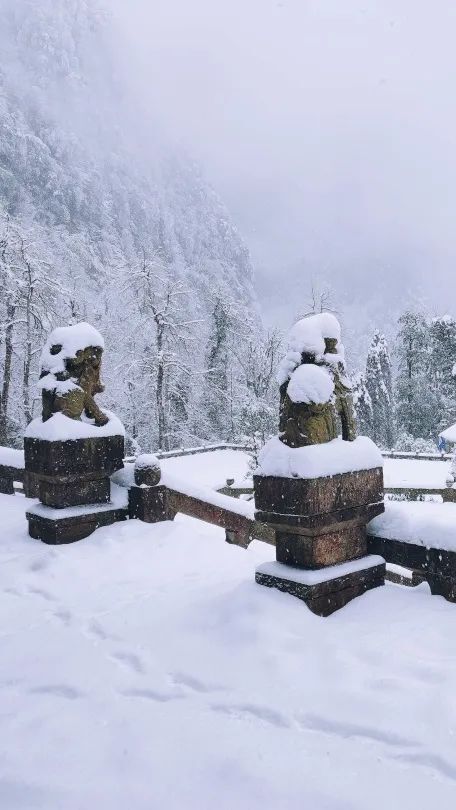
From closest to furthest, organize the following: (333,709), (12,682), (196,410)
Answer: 1. (333,709)
2. (12,682)
3. (196,410)

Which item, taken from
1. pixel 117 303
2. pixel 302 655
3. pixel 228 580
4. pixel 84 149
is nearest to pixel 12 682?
pixel 302 655

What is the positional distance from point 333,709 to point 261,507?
1.55m

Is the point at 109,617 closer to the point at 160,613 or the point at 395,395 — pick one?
the point at 160,613

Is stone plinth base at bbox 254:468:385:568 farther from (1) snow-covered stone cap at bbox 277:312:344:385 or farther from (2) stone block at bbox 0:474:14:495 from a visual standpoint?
(2) stone block at bbox 0:474:14:495

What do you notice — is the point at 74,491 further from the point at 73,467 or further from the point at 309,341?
the point at 309,341

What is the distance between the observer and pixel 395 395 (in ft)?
141

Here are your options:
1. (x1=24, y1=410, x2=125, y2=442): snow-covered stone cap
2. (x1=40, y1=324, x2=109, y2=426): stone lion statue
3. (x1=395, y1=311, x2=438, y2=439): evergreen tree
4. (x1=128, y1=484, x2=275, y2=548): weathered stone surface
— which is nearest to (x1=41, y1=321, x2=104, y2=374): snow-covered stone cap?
(x1=40, y1=324, x2=109, y2=426): stone lion statue

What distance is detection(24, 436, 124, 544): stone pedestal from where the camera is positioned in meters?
6.13

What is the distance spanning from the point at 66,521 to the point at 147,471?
1.03 meters

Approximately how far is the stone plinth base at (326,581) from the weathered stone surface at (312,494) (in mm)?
376

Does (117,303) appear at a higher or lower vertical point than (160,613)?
higher

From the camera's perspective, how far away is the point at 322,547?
4.08 meters

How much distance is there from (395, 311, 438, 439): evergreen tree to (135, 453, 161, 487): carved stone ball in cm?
3702

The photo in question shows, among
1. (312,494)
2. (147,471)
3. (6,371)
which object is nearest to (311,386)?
(312,494)
